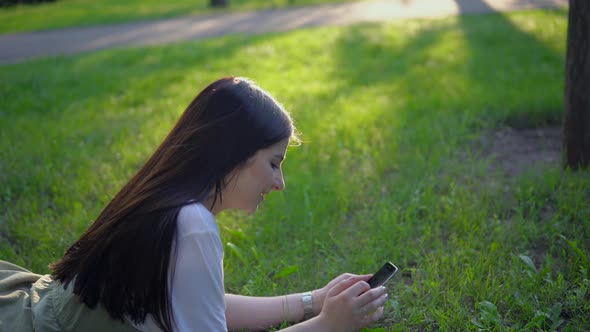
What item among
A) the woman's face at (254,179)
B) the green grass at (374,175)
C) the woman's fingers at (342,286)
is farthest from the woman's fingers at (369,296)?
the woman's face at (254,179)

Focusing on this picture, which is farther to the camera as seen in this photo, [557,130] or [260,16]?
[260,16]

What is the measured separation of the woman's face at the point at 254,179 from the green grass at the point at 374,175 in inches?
32.1

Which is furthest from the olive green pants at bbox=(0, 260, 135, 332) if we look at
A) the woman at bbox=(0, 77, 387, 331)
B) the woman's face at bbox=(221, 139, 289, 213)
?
the woman's face at bbox=(221, 139, 289, 213)

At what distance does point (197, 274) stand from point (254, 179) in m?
0.37

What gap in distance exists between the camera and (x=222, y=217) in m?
3.35

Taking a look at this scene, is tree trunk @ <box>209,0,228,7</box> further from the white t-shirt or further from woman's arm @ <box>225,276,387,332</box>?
the white t-shirt

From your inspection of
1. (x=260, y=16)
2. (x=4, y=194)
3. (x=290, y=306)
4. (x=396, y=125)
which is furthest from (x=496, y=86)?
(x=260, y=16)

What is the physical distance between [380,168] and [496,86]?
6.35ft

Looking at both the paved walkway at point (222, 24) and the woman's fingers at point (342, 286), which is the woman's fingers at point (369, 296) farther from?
the paved walkway at point (222, 24)

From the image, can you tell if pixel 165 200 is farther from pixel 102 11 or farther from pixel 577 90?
pixel 102 11

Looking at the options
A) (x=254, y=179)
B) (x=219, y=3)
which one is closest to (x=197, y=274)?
(x=254, y=179)

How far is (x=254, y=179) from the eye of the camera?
186 centimetres

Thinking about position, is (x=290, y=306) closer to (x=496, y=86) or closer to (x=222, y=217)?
(x=222, y=217)

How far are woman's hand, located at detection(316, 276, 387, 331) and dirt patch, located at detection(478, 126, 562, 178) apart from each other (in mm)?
1932
